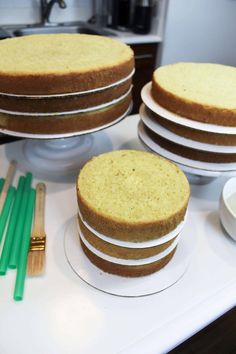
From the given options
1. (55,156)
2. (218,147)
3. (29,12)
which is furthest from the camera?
(29,12)

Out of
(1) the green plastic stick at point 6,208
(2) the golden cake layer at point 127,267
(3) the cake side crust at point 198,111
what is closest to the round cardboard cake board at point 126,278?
(2) the golden cake layer at point 127,267

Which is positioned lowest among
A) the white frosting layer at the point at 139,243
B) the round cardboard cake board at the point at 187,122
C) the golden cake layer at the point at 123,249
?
the golden cake layer at the point at 123,249

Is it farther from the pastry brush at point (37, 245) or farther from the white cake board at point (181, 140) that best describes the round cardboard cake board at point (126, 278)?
the white cake board at point (181, 140)

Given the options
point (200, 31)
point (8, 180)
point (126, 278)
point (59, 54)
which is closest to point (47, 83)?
point (59, 54)

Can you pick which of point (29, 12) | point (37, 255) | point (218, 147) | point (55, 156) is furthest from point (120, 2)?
point (37, 255)

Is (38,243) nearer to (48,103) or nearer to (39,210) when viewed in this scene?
(39,210)

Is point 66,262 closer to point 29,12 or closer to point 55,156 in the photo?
point 55,156
